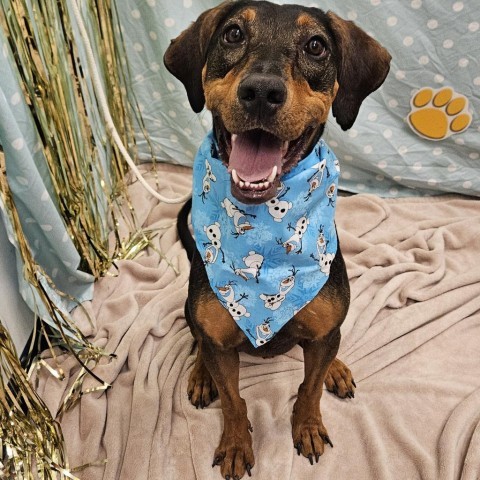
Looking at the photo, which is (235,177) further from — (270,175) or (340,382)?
(340,382)

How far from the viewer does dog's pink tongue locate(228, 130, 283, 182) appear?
1.32 m

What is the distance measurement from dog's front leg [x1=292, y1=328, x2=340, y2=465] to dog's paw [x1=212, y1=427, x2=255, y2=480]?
6.9 inches

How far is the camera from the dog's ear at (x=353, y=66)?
1.45 meters

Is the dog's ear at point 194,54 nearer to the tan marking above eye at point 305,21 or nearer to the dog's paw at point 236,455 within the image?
the tan marking above eye at point 305,21

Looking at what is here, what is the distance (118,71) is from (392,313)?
185cm

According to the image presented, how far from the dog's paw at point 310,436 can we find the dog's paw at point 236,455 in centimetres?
17

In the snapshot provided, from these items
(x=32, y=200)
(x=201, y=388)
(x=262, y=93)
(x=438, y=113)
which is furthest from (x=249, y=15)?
(x=438, y=113)

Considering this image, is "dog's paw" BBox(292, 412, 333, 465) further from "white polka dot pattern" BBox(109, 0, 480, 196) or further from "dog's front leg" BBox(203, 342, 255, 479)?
"white polka dot pattern" BBox(109, 0, 480, 196)

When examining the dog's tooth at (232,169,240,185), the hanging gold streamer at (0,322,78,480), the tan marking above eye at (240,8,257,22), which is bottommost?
the hanging gold streamer at (0,322,78,480)

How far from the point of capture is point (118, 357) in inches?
85.0

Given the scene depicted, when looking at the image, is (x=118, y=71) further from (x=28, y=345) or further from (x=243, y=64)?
(x=243, y=64)

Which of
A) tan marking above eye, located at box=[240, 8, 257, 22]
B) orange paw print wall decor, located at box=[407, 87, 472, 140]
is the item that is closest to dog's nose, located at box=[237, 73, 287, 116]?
tan marking above eye, located at box=[240, 8, 257, 22]

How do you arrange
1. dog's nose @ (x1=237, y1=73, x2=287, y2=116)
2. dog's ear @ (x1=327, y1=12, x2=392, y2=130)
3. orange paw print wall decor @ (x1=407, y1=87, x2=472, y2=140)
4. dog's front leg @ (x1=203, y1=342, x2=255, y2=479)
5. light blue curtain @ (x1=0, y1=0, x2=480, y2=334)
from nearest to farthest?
dog's nose @ (x1=237, y1=73, x2=287, y2=116), dog's ear @ (x1=327, y1=12, x2=392, y2=130), dog's front leg @ (x1=203, y1=342, x2=255, y2=479), light blue curtain @ (x1=0, y1=0, x2=480, y2=334), orange paw print wall decor @ (x1=407, y1=87, x2=472, y2=140)

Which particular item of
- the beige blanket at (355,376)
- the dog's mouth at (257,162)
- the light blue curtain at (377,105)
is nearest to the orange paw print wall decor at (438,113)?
the light blue curtain at (377,105)
